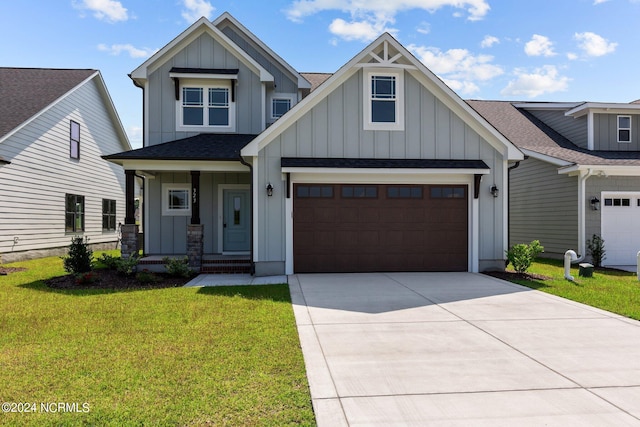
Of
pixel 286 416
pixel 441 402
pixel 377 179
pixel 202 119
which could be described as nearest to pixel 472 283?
pixel 377 179

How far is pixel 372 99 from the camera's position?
1130 centimetres

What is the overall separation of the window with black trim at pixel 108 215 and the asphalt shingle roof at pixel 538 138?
760 inches

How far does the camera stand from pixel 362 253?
1144 cm

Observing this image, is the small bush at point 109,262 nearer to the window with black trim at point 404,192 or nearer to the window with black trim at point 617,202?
the window with black trim at point 404,192

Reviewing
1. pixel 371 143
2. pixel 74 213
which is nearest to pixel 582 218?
pixel 371 143

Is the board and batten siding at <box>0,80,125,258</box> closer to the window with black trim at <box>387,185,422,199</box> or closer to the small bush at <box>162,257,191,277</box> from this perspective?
the small bush at <box>162,257,191,277</box>

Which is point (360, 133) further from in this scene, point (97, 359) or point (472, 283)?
point (97, 359)

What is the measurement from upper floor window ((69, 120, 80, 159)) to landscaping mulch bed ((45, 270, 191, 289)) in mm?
9158

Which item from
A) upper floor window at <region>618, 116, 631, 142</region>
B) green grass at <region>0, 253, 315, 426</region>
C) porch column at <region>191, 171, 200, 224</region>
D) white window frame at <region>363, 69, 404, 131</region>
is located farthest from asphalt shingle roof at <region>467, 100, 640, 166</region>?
green grass at <region>0, 253, 315, 426</region>

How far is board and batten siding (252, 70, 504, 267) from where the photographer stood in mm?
11031

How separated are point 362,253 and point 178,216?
6234mm

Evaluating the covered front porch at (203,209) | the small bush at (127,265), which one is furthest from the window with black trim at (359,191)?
the small bush at (127,265)

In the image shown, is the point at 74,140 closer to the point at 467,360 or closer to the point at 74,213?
the point at 74,213

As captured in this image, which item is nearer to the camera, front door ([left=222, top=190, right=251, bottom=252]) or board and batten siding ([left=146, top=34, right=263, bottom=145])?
front door ([left=222, top=190, right=251, bottom=252])
